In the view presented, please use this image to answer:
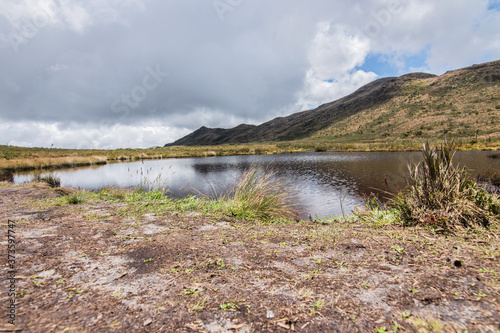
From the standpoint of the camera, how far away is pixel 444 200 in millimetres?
3949

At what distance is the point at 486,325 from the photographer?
54.7 inches

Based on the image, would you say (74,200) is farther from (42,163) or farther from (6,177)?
(42,163)

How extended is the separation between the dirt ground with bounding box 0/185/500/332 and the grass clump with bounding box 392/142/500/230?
476mm

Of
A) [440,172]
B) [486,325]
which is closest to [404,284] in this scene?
[486,325]

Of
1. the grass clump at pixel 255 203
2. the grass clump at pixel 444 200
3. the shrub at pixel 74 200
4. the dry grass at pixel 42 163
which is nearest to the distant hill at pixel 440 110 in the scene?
the grass clump at pixel 444 200

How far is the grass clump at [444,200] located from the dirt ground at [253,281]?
476mm

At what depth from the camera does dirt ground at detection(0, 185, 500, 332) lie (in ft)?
4.98

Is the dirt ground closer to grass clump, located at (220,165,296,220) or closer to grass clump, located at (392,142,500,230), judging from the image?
grass clump, located at (392,142,500,230)

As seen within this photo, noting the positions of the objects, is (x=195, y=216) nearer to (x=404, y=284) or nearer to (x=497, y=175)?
(x=404, y=284)

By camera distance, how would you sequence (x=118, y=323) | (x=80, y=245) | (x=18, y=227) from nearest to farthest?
(x=118, y=323)
(x=80, y=245)
(x=18, y=227)

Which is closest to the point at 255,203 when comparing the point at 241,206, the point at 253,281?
the point at 241,206

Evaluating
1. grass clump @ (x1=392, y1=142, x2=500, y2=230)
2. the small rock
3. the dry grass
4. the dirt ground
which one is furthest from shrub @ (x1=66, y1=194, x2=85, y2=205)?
the dry grass

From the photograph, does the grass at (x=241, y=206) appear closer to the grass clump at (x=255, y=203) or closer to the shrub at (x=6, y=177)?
the grass clump at (x=255, y=203)

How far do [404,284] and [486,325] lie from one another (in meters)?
0.56
